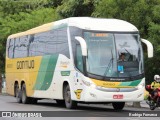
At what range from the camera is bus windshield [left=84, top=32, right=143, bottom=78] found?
1959cm

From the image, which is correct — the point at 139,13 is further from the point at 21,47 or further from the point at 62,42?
the point at 62,42

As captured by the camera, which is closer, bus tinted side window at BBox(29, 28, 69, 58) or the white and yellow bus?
the white and yellow bus

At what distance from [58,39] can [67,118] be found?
255 inches

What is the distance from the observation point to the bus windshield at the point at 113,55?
1959 centimetres

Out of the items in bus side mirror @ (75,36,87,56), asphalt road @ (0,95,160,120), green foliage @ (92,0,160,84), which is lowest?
asphalt road @ (0,95,160,120)

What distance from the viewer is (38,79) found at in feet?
81.7

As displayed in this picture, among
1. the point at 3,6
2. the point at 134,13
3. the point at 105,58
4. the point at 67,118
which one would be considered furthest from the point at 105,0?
A: the point at 3,6

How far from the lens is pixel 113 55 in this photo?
64.7 feet

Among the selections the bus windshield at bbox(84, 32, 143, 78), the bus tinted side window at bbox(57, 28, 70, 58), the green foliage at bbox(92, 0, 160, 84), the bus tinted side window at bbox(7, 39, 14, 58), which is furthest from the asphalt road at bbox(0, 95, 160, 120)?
the bus tinted side window at bbox(7, 39, 14, 58)

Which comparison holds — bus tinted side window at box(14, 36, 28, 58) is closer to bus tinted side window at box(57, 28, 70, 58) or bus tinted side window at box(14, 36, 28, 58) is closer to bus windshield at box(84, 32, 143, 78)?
bus tinted side window at box(57, 28, 70, 58)

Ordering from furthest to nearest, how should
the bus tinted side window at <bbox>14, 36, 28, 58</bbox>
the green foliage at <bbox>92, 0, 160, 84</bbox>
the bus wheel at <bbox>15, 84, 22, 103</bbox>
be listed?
the green foliage at <bbox>92, 0, 160, 84</bbox> < the bus wheel at <bbox>15, 84, 22, 103</bbox> < the bus tinted side window at <bbox>14, 36, 28, 58</bbox>

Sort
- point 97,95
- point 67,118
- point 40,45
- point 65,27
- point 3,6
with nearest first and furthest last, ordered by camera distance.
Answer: point 67,118, point 97,95, point 65,27, point 40,45, point 3,6

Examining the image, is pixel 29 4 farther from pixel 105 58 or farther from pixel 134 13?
pixel 105 58

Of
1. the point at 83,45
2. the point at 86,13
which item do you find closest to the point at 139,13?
the point at 83,45
